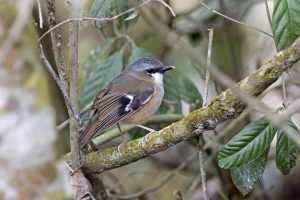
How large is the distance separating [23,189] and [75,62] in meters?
1.14

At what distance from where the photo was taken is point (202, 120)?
2822 millimetres

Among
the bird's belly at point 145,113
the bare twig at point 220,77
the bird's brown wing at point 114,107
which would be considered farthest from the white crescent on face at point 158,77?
the bare twig at point 220,77

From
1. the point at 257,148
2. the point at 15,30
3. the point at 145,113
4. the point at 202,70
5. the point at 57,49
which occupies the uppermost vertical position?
the point at 15,30

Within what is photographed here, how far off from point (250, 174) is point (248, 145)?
22cm

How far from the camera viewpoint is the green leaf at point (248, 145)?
3049 mm

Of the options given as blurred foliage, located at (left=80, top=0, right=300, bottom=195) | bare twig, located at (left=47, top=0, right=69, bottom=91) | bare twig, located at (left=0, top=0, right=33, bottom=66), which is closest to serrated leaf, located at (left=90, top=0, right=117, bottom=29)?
blurred foliage, located at (left=80, top=0, right=300, bottom=195)

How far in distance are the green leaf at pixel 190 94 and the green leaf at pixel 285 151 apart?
1.22m

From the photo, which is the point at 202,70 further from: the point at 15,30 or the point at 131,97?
the point at 15,30

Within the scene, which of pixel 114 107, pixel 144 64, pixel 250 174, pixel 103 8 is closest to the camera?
pixel 250 174

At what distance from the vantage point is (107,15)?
3389 millimetres

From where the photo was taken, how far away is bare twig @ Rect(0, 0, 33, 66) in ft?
6.32

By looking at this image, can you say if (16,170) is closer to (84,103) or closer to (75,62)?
(75,62)

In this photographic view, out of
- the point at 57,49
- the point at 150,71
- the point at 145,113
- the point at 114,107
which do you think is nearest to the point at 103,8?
the point at 57,49

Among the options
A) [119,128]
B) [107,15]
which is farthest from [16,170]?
[119,128]
